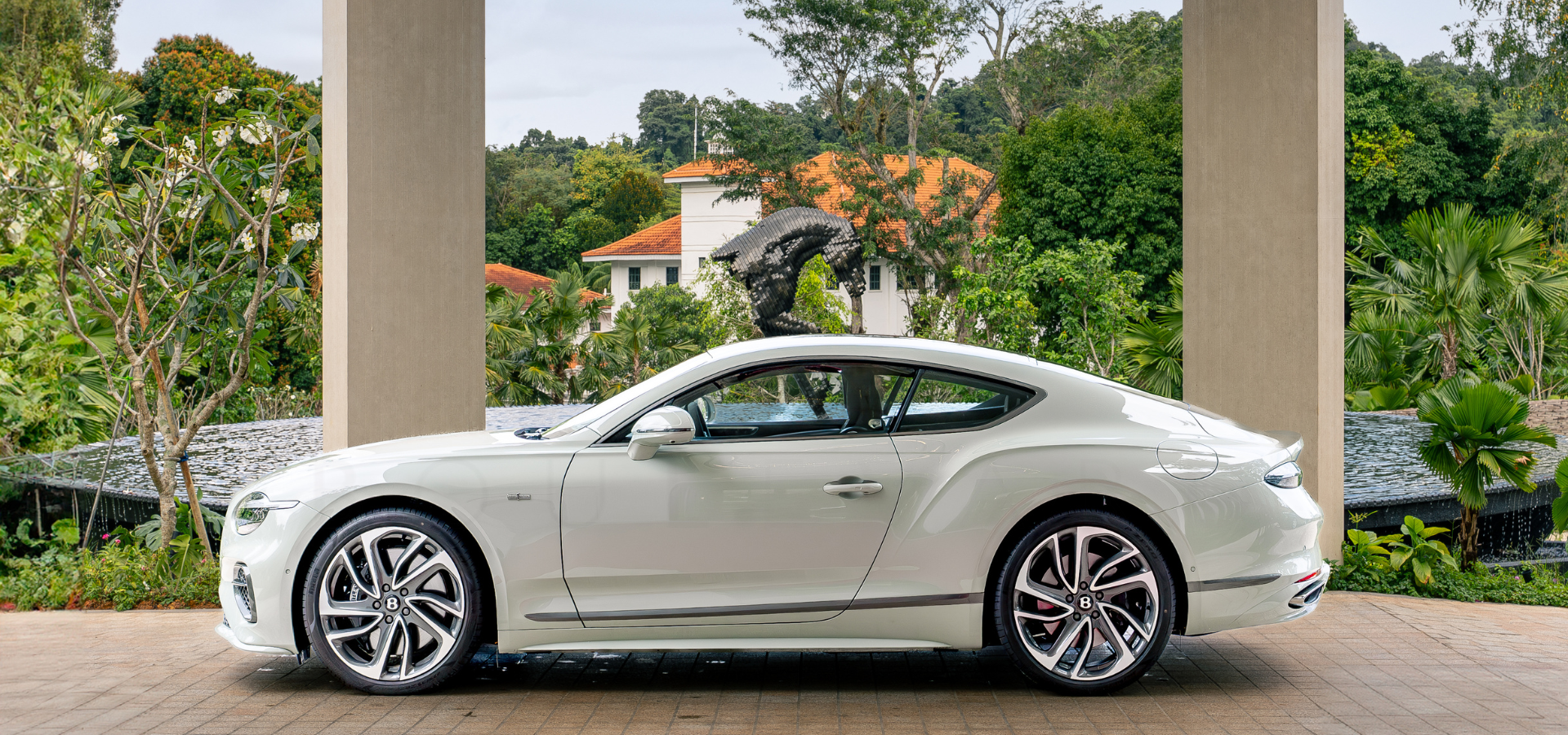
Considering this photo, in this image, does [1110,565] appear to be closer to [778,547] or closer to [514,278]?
[778,547]

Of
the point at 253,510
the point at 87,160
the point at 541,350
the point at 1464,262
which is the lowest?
the point at 253,510

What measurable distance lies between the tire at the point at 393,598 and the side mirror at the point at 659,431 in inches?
31.2

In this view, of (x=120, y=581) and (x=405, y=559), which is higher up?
(x=405, y=559)

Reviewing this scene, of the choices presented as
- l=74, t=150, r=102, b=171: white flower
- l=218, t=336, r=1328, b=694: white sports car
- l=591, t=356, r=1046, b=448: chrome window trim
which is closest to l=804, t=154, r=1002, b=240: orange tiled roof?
l=74, t=150, r=102, b=171: white flower

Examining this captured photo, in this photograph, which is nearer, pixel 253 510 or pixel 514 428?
pixel 253 510

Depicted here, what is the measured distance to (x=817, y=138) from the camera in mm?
45312

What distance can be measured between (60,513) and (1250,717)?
7.47 meters

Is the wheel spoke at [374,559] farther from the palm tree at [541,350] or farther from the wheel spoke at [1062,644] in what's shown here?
the palm tree at [541,350]

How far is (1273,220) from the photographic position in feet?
22.5

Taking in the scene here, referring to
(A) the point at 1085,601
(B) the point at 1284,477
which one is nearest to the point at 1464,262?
(B) the point at 1284,477

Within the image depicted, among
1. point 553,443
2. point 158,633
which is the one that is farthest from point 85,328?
point 553,443

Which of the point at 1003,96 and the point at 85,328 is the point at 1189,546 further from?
the point at 1003,96

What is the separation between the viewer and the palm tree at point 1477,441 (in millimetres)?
7023

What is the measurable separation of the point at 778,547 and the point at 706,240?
42902 millimetres
